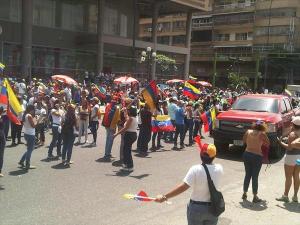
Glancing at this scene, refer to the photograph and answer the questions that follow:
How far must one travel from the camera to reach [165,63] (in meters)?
53.2

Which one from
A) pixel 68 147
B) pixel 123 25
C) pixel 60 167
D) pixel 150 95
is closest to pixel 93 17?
pixel 123 25

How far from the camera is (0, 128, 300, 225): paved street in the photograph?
7266 mm

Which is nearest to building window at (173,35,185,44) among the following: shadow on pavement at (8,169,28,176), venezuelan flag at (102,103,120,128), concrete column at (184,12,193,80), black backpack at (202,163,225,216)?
concrete column at (184,12,193,80)

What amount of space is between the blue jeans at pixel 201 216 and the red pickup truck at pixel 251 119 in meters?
8.35

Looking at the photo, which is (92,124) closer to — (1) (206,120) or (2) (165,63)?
(1) (206,120)

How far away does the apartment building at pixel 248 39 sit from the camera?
65.7 m

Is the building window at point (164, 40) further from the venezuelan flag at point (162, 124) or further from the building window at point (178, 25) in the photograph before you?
the venezuelan flag at point (162, 124)

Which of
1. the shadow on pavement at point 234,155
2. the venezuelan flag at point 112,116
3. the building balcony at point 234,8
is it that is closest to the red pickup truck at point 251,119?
the shadow on pavement at point 234,155

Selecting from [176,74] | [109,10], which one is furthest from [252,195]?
[176,74]

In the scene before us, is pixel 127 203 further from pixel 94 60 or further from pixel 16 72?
pixel 94 60

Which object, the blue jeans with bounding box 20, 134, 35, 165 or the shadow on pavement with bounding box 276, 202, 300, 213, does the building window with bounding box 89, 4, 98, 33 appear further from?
the shadow on pavement with bounding box 276, 202, 300, 213

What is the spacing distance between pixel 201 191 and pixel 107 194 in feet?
12.8

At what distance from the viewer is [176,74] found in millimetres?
57375

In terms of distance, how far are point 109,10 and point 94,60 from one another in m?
6.20
